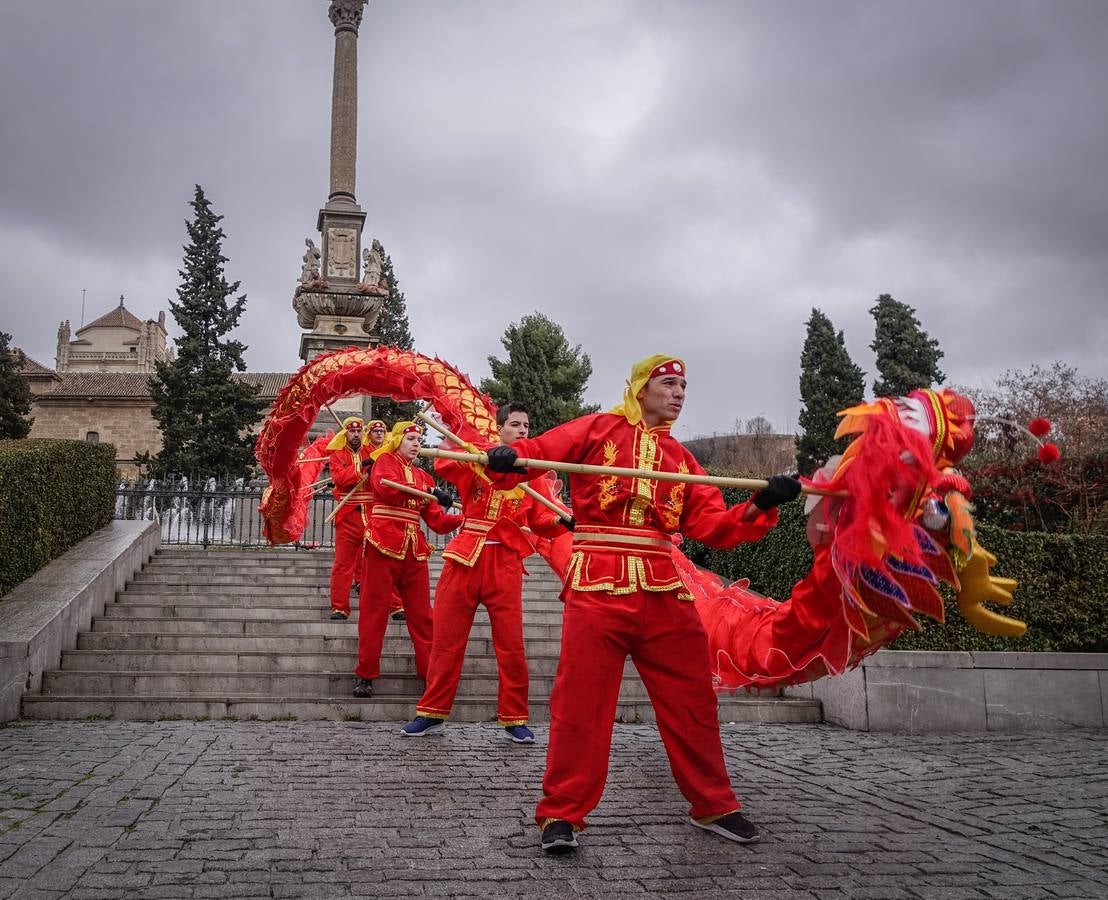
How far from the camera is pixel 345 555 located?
9.35 metres

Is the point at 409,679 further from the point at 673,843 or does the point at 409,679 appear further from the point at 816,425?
the point at 816,425

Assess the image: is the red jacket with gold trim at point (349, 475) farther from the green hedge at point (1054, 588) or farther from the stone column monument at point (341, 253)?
the stone column monument at point (341, 253)

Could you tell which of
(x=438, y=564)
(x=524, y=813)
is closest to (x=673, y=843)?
(x=524, y=813)

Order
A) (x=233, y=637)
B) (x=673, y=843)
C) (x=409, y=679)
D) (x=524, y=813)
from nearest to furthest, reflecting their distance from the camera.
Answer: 1. (x=673, y=843)
2. (x=524, y=813)
3. (x=409, y=679)
4. (x=233, y=637)

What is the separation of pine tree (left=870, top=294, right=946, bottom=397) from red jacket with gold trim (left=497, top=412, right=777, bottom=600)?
26.5 m

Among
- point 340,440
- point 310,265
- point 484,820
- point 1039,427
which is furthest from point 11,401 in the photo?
point 1039,427

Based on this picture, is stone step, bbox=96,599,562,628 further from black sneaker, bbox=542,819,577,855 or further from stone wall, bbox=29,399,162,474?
stone wall, bbox=29,399,162,474

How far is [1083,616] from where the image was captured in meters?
7.97

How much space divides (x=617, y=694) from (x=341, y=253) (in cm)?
1933

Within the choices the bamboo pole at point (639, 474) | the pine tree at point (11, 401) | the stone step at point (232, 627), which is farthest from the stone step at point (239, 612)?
the pine tree at point (11, 401)

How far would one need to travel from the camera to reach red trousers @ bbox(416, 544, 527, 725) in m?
6.16

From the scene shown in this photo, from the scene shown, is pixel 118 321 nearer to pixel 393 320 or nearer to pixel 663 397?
pixel 393 320

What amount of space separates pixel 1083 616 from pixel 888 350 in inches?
903

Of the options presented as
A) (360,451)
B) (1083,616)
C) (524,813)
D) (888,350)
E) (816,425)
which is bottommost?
(524,813)
